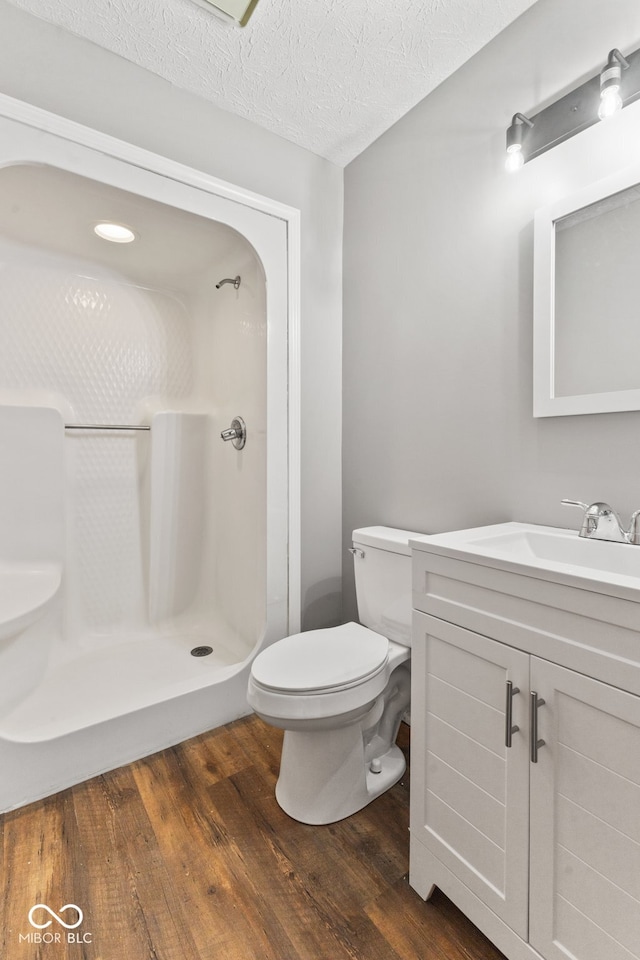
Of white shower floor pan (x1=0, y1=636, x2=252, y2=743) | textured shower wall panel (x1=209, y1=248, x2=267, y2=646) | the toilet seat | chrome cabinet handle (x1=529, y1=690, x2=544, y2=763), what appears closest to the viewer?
chrome cabinet handle (x1=529, y1=690, x2=544, y2=763)

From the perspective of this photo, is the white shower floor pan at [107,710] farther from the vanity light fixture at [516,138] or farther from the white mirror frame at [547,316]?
the vanity light fixture at [516,138]

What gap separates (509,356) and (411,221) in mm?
717

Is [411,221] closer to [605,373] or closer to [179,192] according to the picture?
[179,192]

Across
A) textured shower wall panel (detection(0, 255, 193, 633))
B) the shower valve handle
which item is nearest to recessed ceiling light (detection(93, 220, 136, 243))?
textured shower wall panel (detection(0, 255, 193, 633))

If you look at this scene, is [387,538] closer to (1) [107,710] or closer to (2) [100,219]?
(1) [107,710]

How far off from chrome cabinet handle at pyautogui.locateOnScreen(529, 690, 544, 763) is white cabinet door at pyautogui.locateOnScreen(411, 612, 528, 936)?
0.02 m

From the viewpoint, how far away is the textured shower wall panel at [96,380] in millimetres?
1993

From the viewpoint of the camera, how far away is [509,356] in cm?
144

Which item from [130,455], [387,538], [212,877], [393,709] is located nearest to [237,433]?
[130,455]

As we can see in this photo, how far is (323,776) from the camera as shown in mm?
1326

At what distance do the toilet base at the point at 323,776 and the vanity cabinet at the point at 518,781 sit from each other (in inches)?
10.9

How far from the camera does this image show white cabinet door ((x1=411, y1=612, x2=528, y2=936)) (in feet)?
2.88

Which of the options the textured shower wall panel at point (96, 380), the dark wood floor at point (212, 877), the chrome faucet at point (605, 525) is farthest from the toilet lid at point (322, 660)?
the textured shower wall panel at point (96, 380)

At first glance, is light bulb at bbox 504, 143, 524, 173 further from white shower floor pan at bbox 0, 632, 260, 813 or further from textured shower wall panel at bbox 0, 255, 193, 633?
white shower floor pan at bbox 0, 632, 260, 813
